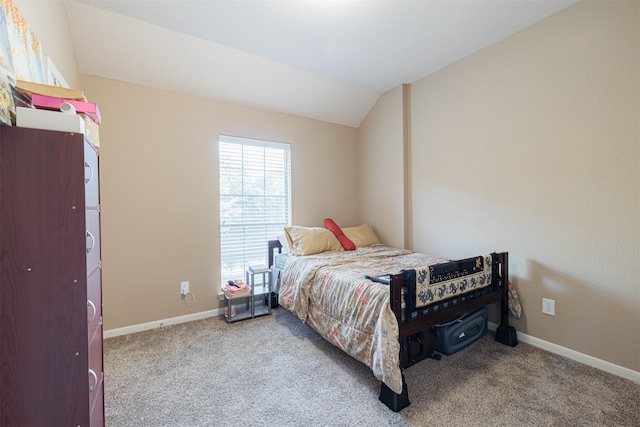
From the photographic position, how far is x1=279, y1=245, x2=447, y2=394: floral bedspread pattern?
5.29 feet

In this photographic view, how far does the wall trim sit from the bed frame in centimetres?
17

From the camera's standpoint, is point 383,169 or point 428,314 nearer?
point 428,314

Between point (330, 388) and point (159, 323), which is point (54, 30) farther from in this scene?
point (330, 388)

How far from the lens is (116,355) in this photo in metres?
2.19

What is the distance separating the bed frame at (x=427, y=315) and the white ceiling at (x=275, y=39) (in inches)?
75.9

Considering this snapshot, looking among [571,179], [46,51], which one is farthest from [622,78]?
[46,51]

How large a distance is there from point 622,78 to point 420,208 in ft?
5.99

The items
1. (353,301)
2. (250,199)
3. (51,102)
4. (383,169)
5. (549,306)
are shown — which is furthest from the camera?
(383,169)

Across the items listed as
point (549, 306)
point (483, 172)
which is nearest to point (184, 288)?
point (483, 172)

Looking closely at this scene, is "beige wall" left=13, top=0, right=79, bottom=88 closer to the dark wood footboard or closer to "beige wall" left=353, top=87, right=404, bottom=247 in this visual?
the dark wood footboard

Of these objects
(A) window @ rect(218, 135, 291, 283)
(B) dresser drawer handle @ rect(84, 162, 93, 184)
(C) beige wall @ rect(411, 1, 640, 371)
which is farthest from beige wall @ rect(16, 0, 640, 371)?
(B) dresser drawer handle @ rect(84, 162, 93, 184)

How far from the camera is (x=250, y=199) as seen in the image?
3.25 m

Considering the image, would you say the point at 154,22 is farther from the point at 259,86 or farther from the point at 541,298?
the point at 541,298

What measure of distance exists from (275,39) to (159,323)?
2.89 meters
